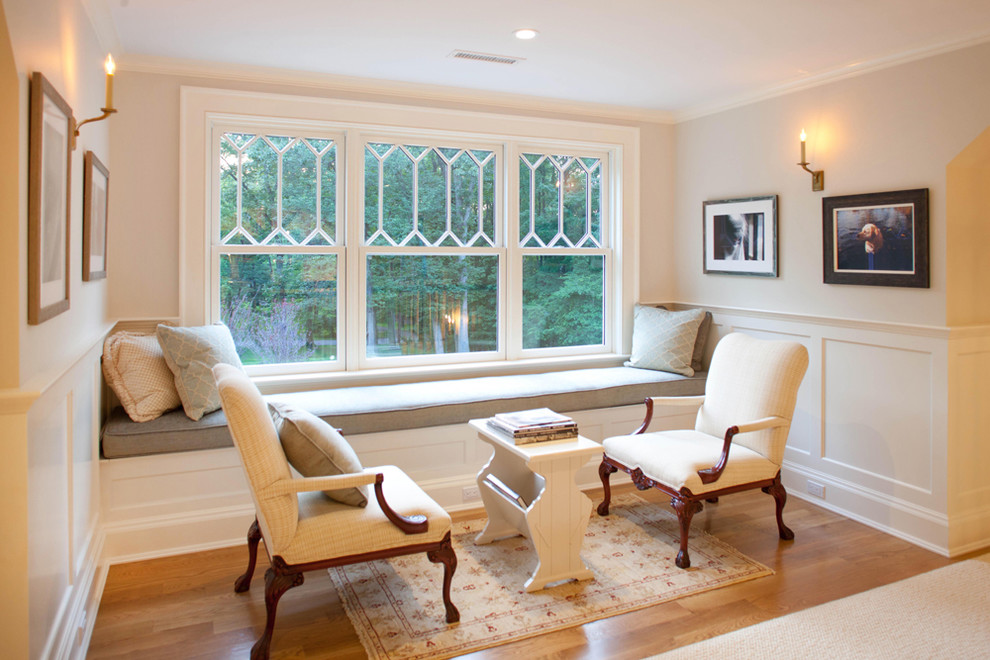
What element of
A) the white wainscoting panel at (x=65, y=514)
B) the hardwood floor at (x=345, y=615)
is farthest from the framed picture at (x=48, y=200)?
the hardwood floor at (x=345, y=615)

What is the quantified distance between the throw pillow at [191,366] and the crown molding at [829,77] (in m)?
3.46

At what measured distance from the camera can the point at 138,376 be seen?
328cm

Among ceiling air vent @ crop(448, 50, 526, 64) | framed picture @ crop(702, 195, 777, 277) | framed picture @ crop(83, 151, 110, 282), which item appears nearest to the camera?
framed picture @ crop(83, 151, 110, 282)

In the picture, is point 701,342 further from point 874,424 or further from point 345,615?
point 345,615

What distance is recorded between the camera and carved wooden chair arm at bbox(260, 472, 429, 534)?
7.71 feet

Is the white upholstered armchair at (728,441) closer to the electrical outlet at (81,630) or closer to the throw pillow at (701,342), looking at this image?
the throw pillow at (701,342)

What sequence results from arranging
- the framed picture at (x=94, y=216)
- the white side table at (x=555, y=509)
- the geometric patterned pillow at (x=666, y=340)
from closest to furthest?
the framed picture at (x=94, y=216) < the white side table at (x=555, y=509) < the geometric patterned pillow at (x=666, y=340)

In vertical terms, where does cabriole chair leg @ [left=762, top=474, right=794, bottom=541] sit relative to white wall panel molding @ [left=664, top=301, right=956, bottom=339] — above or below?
below

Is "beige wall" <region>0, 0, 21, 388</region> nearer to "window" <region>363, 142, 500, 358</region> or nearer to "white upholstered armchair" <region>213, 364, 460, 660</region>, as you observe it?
"white upholstered armchair" <region>213, 364, 460, 660</region>

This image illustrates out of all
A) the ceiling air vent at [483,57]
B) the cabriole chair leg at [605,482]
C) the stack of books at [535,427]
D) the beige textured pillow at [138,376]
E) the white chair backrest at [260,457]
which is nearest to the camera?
the white chair backrest at [260,457]

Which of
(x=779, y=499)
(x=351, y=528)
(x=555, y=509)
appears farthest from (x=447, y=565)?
(x=779, y=499)

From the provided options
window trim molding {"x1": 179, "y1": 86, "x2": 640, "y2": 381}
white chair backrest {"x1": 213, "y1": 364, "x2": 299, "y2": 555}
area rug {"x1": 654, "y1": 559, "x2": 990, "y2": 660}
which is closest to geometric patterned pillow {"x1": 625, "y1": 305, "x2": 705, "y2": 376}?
window trim molding {"x1": 179, "y1": 86, "x2": 640, "y2": 381}

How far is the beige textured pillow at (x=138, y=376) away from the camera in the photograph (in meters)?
3.24

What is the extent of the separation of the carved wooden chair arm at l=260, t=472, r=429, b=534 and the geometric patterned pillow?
8.25 ft
